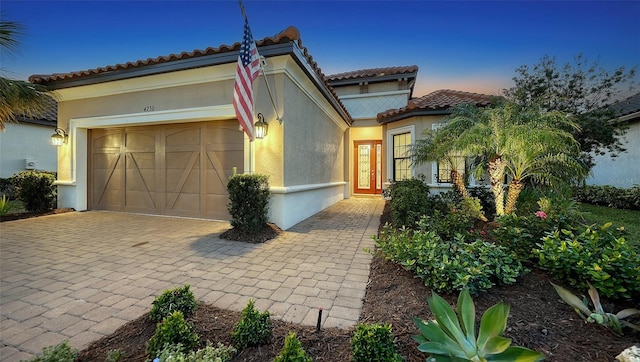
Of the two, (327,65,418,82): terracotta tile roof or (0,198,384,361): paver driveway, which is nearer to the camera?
(0,198,384,361): paver driveway

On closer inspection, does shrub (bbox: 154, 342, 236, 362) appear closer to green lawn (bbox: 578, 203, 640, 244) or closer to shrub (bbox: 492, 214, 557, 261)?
shrub (bbox: 492, 214, 557, 261)

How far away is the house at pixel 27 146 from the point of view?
994cm

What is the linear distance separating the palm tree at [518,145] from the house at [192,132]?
3.60 meters

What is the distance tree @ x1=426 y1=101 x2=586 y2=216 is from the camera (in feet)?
13.4

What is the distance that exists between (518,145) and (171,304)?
5.28 meters

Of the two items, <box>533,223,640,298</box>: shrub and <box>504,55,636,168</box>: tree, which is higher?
<box>504,55,636,168</box>: tree

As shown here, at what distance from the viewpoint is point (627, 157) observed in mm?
8969

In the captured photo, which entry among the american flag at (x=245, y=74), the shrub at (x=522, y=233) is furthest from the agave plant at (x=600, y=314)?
the american flag at (x=245, y=74)

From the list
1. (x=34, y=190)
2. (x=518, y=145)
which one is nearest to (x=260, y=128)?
(x=518, y=145)

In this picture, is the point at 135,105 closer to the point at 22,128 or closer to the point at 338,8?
the point at 338,8

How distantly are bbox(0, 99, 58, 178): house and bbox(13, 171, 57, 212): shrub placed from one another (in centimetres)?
456

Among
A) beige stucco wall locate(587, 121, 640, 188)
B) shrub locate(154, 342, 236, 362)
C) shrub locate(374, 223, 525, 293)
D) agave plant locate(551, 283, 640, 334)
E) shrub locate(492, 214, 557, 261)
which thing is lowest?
shrub locate(154, 342, 236, 362)

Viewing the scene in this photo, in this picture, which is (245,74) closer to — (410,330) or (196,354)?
(196,354)

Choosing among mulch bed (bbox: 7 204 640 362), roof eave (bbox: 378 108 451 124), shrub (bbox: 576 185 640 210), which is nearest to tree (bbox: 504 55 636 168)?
shrub (bbox: 576 185 640 210)
